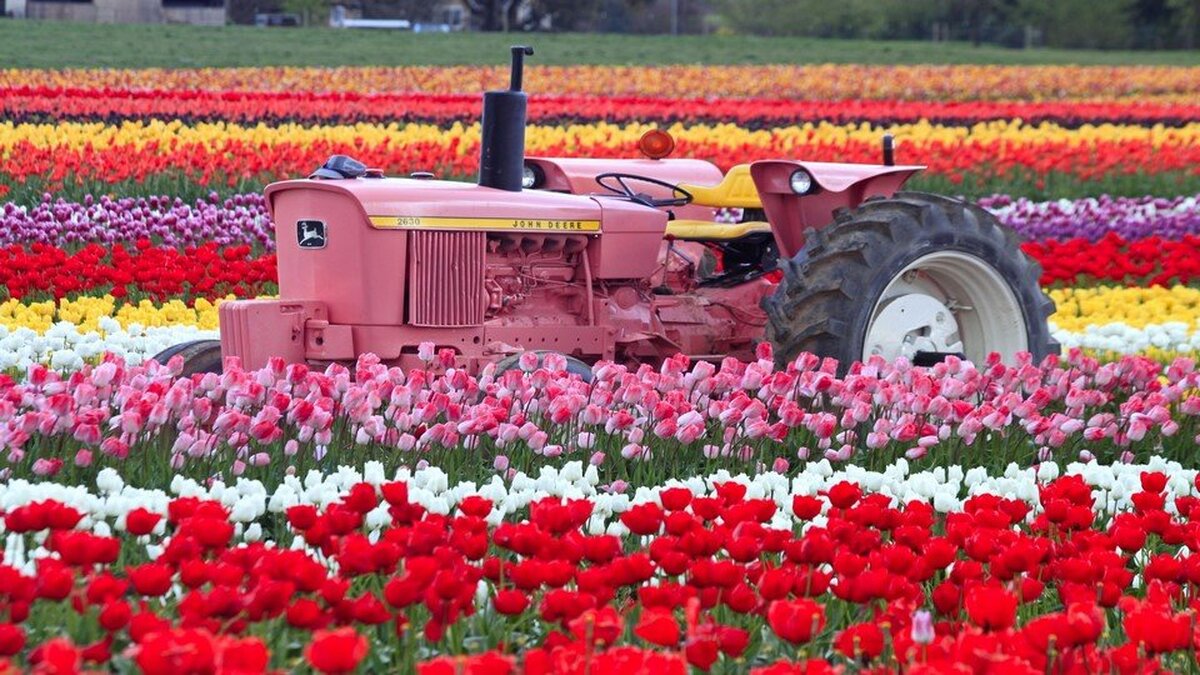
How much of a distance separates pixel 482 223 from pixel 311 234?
0.55m

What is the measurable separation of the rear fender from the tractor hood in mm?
664

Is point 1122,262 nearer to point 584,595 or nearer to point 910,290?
point 910,290

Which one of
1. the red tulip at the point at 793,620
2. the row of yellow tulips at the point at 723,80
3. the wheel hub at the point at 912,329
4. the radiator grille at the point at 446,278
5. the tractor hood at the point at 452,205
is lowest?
the row of yellow tulips at the point at 723,80

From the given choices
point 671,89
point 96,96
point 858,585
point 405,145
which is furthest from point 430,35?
point 858,585

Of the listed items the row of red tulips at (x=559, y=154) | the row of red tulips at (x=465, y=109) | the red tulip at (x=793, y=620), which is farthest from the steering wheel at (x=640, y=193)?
the row of red tulips at (x=465, y=109)

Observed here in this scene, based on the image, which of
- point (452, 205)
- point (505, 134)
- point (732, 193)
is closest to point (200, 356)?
point (452, 205)

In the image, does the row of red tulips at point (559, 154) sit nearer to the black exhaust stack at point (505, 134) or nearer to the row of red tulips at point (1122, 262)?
the row of red tulips at point (1122, 262)

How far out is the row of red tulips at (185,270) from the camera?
9.07m

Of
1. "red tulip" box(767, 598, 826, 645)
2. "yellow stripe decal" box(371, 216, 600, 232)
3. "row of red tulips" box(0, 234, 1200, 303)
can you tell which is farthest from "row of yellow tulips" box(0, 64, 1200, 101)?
"red tulip" box(767, 598, 826, 645)

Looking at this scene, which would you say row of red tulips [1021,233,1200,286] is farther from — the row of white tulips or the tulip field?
the row of white tulips

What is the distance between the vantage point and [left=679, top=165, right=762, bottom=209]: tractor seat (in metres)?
7.18

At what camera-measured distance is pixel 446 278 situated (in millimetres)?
6188

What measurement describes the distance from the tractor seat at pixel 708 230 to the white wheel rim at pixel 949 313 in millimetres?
648

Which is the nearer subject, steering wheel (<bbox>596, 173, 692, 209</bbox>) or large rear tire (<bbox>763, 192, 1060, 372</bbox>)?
large rear tire (<bbox>763, 192, 1060, 372</bbox>)
